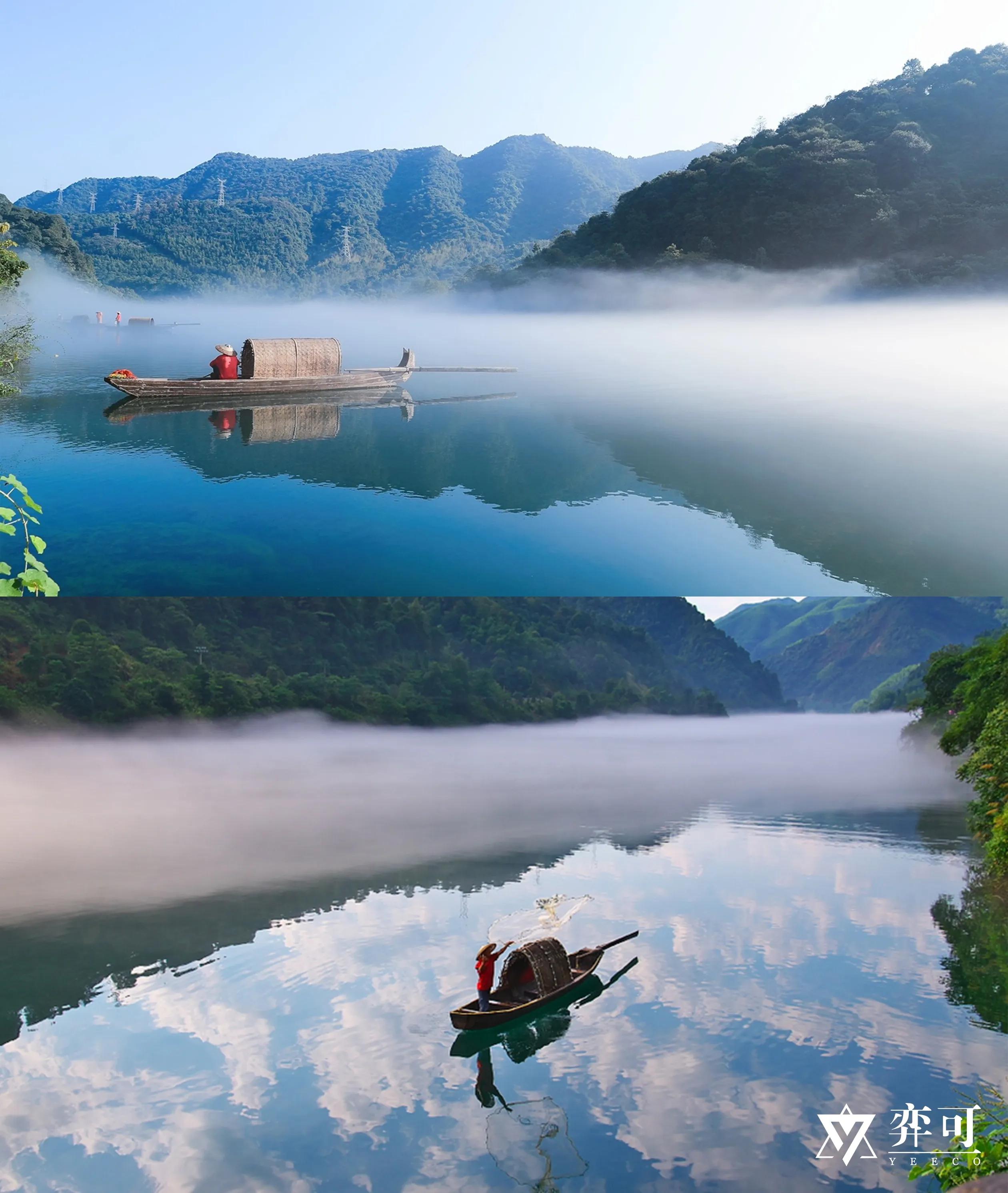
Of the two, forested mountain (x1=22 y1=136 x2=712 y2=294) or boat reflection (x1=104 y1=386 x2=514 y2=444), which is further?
forested mountain (x1=22 y1=136 x2=712 y2=294)

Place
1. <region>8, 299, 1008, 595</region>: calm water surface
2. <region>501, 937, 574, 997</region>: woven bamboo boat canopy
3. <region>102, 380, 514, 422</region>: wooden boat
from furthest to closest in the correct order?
<region>102, 380, 514, 422</region>: wooden boat
<region>8, 299, 1008, 595</region>: calm water surface
<region>501, 937, 574, 997</region>: woven bamboo boat canopy

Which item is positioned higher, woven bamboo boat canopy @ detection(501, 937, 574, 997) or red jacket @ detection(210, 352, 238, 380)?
red jacket @ detection(210, 352, 238, 380)

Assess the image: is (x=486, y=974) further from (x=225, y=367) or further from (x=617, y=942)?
(x=225, y=367)

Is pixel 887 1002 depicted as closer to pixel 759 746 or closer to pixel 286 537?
pixel 286 537

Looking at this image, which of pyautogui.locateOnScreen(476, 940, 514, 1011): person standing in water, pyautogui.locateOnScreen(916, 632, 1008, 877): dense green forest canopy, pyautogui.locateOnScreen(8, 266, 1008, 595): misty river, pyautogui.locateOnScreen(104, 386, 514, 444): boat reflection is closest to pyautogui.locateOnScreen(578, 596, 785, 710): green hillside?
pyautogui.locateOnScreen(916, 632, 1008, 877): dense green forest canopy

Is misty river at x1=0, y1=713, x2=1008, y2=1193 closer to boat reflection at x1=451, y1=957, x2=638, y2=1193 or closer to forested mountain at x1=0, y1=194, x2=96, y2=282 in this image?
boat reflection at x1=451, y1=957, x2=638, y2=1193

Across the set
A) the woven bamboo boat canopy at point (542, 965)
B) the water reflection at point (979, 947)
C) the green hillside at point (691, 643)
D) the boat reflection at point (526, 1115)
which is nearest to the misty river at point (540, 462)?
the water reflection at point (979, 947)
